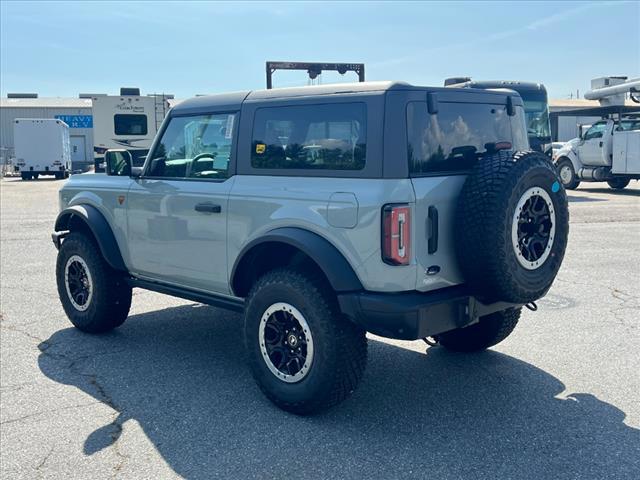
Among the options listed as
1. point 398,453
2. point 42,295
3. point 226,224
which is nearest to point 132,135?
point 42,295

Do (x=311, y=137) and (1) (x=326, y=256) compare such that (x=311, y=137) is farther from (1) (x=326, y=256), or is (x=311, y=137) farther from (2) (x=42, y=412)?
(2) (x=42, y=412)

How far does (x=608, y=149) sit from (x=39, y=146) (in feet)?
86.8

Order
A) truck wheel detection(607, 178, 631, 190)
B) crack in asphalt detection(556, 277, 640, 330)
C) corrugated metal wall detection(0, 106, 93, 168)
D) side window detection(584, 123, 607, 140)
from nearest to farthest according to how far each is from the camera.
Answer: crack in asphalt detection(556, 277, 640, 330) → side window detection(584, 123, 607, 140) → truck wheel detection(607, 178, 631, 190) → corrugated metal wall detection(0, 106, 93, 168)

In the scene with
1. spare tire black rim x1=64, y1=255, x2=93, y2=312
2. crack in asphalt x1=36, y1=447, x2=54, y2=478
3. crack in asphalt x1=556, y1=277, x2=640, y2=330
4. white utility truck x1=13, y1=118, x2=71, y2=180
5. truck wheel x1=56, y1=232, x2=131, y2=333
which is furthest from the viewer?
white utility truck x1=13, y1=118, x2=71, y2=180

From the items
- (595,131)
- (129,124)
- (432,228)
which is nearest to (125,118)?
(129,124)

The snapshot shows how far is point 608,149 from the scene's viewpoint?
2067cm

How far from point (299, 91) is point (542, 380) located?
8.75ft

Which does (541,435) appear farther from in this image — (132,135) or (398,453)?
(132,135)

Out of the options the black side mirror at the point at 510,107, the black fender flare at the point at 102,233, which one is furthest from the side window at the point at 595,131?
the black fender flare at the point at 102,233

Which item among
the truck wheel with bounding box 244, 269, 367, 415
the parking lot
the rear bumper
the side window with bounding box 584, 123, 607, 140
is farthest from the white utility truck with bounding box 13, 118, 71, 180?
the rear bumper

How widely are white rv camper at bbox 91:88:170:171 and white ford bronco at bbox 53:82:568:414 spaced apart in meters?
16.6

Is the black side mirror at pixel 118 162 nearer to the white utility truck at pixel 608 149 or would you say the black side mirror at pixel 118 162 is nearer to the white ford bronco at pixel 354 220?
the white ford bronco at pixel 354 220

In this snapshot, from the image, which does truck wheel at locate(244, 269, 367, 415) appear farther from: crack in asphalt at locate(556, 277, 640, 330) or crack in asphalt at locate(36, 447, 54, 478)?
crack in asphalt at locate(556, 277, 640, 330)

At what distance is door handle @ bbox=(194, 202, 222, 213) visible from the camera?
4.57 metres
